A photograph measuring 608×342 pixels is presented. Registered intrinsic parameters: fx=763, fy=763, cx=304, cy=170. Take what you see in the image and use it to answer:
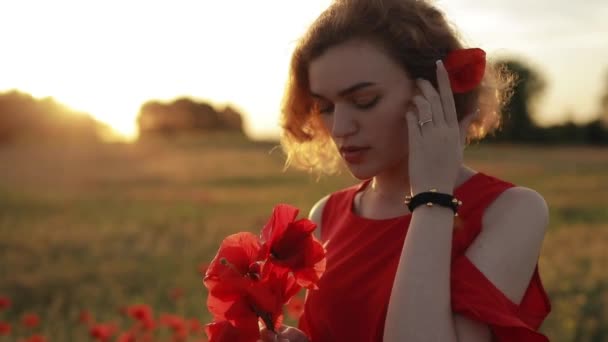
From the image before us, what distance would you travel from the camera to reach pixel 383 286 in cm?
204

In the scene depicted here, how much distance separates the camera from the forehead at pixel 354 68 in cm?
200

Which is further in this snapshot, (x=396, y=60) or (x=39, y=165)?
(x=39, y=165)

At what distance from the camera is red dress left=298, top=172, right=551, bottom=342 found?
1.84 meters

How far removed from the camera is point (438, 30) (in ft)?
7.04

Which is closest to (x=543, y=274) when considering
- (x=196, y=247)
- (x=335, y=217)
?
(x=196, y=247)

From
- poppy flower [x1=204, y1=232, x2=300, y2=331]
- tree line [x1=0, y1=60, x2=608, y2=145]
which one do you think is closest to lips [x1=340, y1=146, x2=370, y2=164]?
poppy flower [x1=204, y1=232, x2=300, y2=331]

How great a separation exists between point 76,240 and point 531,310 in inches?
274

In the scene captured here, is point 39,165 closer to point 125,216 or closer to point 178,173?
point 178,173

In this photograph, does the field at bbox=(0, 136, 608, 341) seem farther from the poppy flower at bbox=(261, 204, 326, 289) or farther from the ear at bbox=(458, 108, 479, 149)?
the poppy flower at bbox=(261, 204, 326, 289)

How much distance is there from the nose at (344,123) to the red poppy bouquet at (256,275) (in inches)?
13.6

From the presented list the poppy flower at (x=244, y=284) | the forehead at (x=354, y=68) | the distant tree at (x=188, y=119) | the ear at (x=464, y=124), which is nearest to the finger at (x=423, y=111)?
the forehead at (x=354, y=68)

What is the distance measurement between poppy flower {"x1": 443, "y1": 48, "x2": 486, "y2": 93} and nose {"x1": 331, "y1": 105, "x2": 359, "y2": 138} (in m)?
0.28

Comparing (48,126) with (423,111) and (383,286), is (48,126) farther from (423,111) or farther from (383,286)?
(423,111)

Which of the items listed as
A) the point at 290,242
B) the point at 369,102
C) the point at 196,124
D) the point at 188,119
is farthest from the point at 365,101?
the point at 196,124
